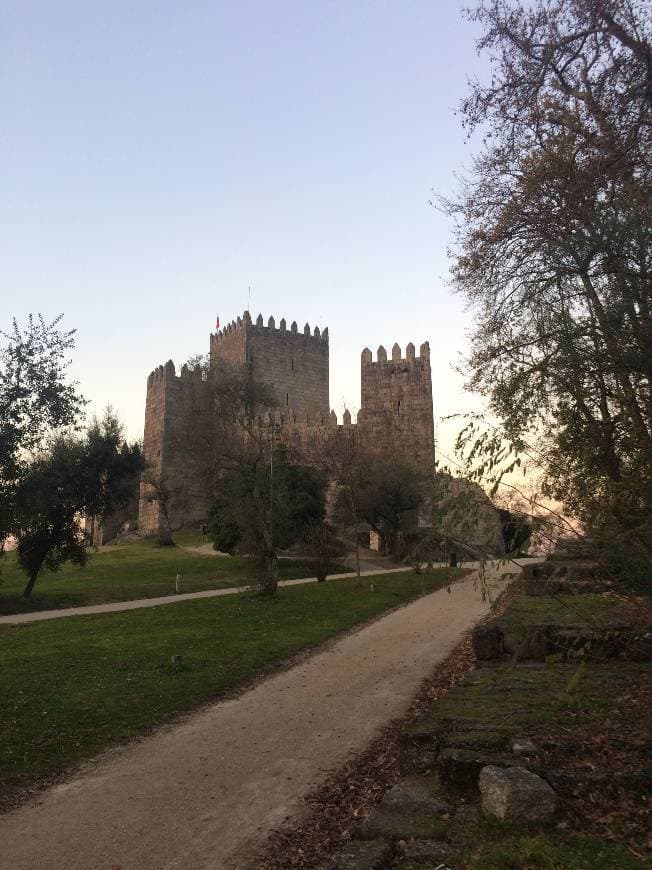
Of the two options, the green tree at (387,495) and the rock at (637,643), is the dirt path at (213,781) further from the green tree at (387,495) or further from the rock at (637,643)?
the green tree at (387,495)

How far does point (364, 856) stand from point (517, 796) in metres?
1.01

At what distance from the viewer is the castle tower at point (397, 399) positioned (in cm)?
4675

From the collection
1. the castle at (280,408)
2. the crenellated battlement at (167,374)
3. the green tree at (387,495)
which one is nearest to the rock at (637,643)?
the green tree at (387,495)

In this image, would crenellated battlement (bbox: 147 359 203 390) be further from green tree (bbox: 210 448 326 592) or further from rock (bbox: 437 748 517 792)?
rock (bbox: 437 748 517 792)

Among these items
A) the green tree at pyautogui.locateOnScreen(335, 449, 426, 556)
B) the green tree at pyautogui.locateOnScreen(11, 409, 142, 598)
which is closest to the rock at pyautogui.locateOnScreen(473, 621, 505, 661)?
the green tree at pyautogui.locateOnScreen(11, 409, 142, 598)

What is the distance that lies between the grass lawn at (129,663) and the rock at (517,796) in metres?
4.44

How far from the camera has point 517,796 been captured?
4043 millimetres

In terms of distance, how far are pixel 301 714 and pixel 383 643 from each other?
5311 millimetres

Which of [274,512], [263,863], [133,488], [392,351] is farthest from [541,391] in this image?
[392,351]

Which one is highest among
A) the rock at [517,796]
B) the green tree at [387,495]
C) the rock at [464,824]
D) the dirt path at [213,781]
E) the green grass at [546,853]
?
the green tree at [387,495]

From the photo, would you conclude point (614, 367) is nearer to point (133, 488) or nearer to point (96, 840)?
point (96, 840)

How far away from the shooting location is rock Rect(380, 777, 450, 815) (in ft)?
14.5

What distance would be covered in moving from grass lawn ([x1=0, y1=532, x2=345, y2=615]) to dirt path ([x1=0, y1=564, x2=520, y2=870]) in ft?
36.4

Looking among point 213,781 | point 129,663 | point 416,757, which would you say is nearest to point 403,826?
point 416,757
